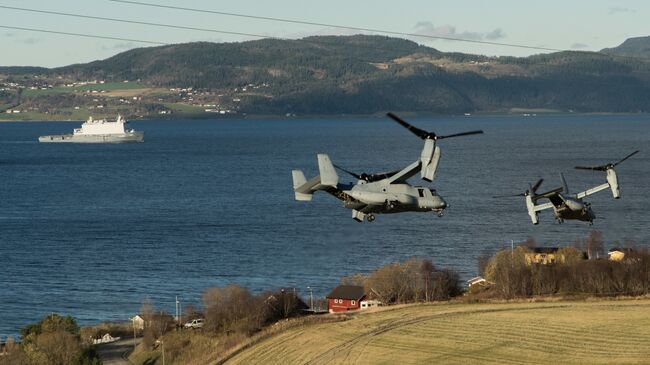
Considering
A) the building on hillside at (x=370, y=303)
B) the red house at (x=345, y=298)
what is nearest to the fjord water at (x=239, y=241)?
the red house at (x=345, y=298)

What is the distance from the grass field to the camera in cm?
7331

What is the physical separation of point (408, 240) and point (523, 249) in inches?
1002

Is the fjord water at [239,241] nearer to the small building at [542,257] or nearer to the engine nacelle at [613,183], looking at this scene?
the small building at [542,257]

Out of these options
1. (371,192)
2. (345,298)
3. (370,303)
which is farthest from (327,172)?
(370,303)

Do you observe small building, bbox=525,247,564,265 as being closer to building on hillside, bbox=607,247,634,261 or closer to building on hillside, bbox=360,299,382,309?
building on hillside, bbox=607,247,634,261

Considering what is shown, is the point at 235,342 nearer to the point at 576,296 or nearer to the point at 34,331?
the point at 34,331

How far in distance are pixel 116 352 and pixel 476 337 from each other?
28491 millimetres

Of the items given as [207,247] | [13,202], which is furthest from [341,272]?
[13,202]

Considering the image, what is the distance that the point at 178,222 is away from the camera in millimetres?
155625

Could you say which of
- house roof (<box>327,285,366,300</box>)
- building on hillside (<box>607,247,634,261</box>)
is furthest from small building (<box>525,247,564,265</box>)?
house roof (<box>327,285,366,300</box>)

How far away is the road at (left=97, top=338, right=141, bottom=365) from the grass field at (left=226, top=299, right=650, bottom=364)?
11.6m

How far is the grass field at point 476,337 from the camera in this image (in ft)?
241

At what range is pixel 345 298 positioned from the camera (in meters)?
95.1

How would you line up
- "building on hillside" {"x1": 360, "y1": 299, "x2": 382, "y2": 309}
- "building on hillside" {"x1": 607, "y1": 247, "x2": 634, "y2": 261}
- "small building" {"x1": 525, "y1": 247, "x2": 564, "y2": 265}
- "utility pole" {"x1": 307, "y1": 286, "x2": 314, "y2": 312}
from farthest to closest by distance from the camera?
"small building" {"x1": 525, "y1": 247, "x2": 564, "y2": 265}, "building on hillside" {"x1": 607, "y1": 247, "x2": 634, "y2": 261}, "utility pole" {"x1": 307, "y1": 286, "x2": 314, "y2": 312}, "building on hillside" {"x1": 360, "y1": 299, "x2": 382, "y2": 309}
